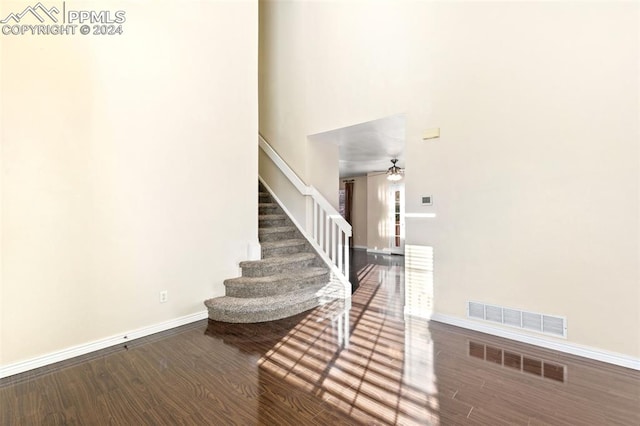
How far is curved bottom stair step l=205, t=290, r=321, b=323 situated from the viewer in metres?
3.23

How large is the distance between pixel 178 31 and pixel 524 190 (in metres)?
3.82

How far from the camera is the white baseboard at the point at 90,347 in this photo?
2.26 meters

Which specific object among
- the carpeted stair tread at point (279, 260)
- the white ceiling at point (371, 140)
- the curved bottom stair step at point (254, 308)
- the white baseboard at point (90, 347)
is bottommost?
the white baseboard at point (90, 347)

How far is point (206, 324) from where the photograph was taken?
3244 mm

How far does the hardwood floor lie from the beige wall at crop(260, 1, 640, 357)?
1.74 ft

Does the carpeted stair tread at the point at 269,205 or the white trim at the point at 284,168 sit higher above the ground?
the white trim at the point at 284,168

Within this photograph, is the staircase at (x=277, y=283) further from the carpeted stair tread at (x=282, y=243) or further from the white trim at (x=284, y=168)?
the white trim at (x=284, y=168)

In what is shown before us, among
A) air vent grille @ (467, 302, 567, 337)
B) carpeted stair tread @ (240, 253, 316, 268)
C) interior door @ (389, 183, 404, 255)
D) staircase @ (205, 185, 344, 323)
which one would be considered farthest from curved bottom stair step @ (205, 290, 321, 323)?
interior door @ (389, 183, 404, 255)

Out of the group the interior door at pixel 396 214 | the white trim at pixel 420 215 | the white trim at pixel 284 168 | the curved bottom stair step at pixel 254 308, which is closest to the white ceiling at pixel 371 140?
the white trim at pixel 284 168

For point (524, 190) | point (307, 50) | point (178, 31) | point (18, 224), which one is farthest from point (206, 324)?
point (307, 50)

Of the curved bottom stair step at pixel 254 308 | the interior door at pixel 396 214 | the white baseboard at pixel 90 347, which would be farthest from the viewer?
the interior door at pixel 396 214

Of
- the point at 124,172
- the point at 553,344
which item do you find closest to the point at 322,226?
the point at 124,172

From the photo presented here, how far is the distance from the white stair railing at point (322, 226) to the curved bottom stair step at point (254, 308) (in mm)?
963

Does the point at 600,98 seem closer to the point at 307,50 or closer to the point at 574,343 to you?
the point at 574,343
